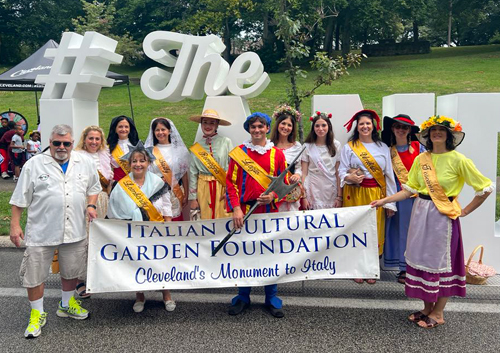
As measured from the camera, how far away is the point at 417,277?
356cm

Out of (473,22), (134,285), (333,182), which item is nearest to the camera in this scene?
(134,285)

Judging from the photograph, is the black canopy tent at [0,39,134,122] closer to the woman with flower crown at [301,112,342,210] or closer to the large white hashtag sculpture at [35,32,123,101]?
the large white hashtag sculpture at [35,32,123,101]

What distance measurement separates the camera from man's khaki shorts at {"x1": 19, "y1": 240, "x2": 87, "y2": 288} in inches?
136

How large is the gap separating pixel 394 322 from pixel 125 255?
94.4 inches

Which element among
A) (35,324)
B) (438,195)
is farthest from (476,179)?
(35,324)

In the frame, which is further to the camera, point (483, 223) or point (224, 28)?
point (224, 28)

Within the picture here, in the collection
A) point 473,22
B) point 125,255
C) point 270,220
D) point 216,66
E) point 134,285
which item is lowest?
point 134,285

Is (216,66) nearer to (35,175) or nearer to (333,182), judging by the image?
(333,182)

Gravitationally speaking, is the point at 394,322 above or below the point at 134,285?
below

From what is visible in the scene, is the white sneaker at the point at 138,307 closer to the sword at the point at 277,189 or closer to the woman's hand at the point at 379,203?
the sword at the point at 277,189

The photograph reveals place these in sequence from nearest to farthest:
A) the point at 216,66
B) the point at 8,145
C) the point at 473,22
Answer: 1. the point at 216,66
2. the point at 8,145
3. the point at 473,22

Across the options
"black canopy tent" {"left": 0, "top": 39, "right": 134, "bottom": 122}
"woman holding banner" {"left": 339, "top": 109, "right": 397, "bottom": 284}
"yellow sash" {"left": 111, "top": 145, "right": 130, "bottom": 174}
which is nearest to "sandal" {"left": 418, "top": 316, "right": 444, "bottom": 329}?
"woman holding banner" {"left": 339, "top": 109, "right": 397, "bottom": 284}

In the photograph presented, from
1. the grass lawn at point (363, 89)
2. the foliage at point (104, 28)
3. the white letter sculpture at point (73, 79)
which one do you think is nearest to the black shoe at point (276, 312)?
the white letter sculpture at point (73, 79)

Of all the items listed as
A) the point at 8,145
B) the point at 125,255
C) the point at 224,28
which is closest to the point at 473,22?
the point at 224,28
